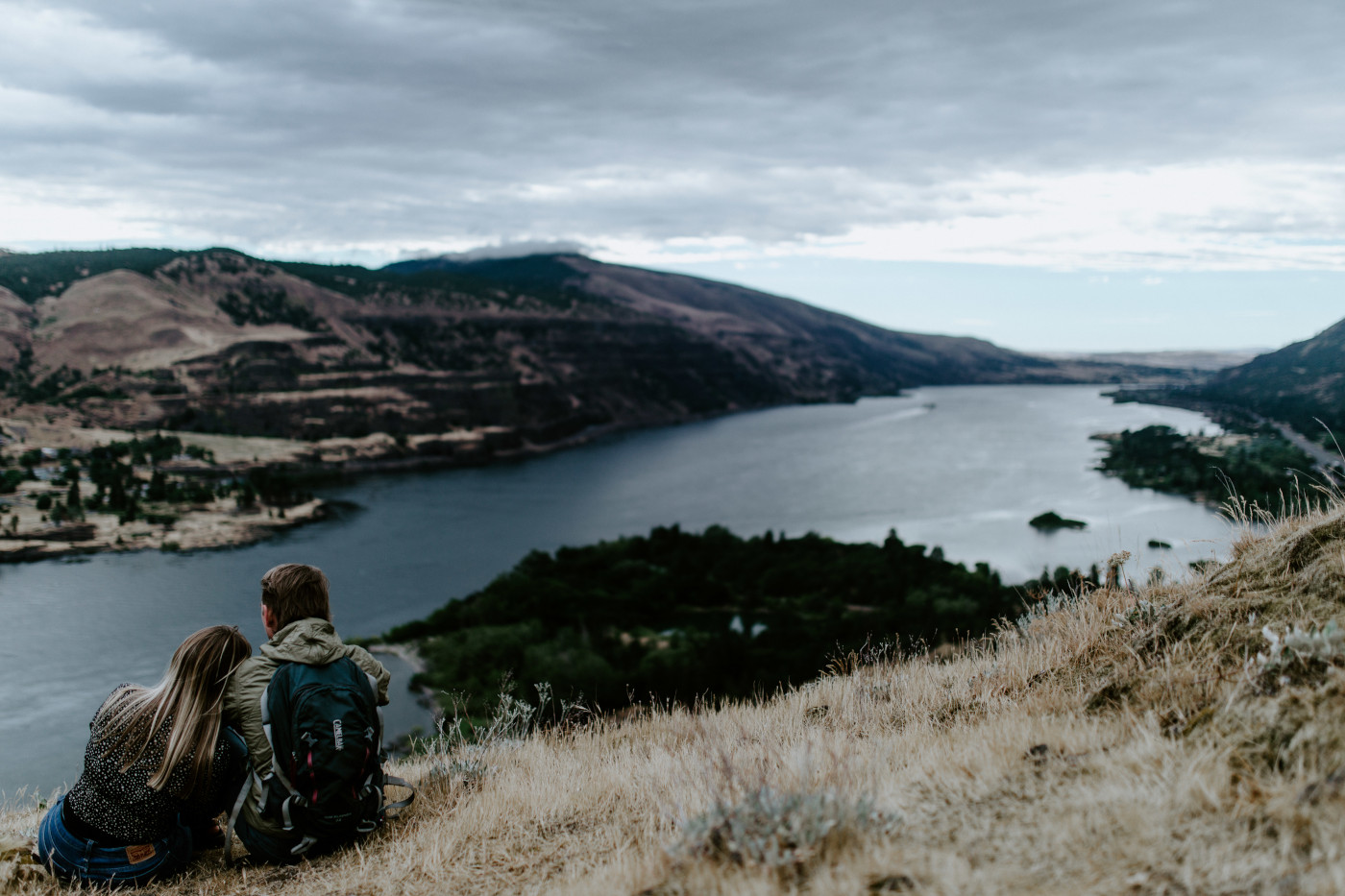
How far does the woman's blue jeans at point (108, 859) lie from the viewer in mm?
2980

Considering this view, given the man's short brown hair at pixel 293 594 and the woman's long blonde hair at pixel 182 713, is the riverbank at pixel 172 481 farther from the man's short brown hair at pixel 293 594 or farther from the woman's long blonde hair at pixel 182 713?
the man's short brown hair at pixel 293 594

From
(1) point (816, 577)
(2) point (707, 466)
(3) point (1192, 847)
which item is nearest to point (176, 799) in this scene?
(3) point (1192, 847)

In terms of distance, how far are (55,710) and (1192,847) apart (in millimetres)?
34423

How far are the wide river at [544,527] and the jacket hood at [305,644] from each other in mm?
4648

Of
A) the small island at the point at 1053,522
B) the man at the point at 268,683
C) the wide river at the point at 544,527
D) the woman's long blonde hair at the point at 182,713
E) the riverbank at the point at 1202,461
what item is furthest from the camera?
the riverbank at the point at 1202,461

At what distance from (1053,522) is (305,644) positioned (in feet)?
174

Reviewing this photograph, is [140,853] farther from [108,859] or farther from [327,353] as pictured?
[327,353]

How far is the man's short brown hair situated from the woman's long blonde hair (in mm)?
180

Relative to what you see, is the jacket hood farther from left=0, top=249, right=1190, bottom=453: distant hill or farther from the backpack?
left=0, top=249, right=1190, bottom=453: distant hill

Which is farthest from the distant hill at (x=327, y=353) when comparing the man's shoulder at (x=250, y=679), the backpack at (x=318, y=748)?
the backpack at (x=318, y=748)

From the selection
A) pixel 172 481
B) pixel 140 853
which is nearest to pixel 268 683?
pixel 140 853

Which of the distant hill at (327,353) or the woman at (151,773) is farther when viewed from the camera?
the distant hill at (327,353)

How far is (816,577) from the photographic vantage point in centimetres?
4188

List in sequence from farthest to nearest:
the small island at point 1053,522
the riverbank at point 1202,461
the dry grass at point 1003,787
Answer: the riverbank at point 1202,461, the small island at point 1053,522, the dry grass at point 1003,787
